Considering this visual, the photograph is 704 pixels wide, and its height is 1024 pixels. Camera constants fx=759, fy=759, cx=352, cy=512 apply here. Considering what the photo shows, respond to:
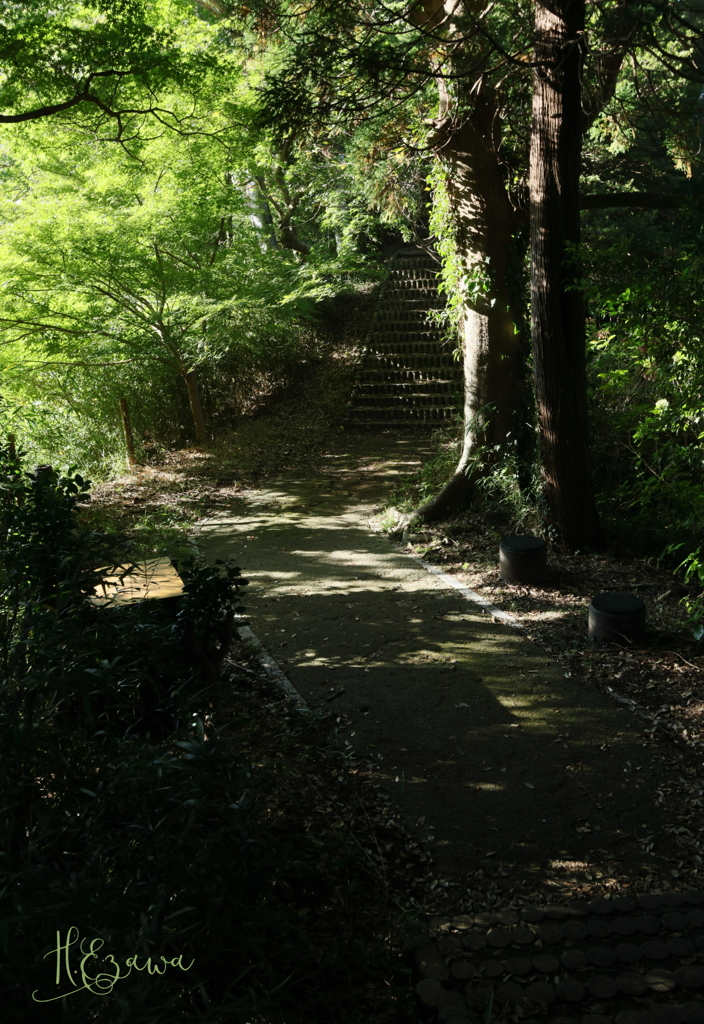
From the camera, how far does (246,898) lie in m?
2.12

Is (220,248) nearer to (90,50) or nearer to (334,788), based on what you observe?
(90,50)

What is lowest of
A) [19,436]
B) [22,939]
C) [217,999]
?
[217,999]

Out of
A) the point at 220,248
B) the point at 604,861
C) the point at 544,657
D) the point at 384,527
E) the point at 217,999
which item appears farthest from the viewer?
the point at 220,248

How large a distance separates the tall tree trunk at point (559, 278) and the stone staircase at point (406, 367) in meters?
5.77

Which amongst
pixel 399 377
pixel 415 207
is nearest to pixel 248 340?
pixel 399 377

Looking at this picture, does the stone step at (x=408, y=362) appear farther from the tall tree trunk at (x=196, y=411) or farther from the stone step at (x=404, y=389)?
the tall tree trunk at (x=196, y=411)

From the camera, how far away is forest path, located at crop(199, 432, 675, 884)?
3219mm

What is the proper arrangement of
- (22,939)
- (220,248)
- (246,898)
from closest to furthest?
(22,939)
(246,898)
(220,248)

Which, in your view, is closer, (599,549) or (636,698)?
(636,698)

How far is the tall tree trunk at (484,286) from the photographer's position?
22.5 feet

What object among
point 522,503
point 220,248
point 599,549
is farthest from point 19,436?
point 599,549

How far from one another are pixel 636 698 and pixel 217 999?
3.01 meters

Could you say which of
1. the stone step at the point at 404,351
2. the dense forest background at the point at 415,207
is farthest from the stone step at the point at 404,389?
the dense forest background at the point at 415,207

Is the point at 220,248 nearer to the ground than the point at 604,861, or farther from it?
farther from it
